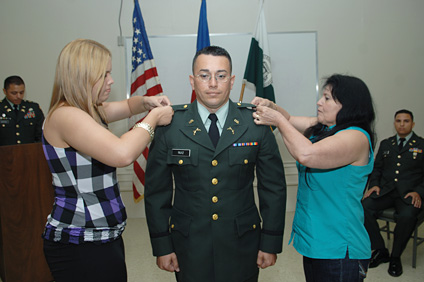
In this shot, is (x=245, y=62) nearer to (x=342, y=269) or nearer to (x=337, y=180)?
(x=337, y=180)

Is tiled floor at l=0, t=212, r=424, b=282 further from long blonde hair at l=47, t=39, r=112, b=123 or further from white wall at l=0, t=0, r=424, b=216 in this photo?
long blonde hair at l=47, t=39, r=112, b=123

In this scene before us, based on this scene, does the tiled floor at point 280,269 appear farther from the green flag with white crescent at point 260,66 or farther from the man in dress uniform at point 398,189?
the green flag with white crescent at point 260,66

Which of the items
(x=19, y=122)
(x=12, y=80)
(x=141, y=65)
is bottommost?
(x=19, y=122)

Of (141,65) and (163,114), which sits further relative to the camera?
(141,65)

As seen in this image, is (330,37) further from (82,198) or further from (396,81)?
(82,198)

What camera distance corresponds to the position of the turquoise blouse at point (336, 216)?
1.51 metres

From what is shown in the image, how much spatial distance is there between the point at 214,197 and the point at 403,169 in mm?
3031

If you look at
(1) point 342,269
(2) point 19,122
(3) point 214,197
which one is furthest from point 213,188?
(2) point 19,122

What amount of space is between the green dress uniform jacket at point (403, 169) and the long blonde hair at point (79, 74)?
329 centimetres

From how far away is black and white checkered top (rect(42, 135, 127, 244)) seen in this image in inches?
52.2

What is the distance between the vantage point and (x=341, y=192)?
1.53 metres

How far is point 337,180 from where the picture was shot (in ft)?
5.06

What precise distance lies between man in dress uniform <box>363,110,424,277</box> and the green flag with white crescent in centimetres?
155

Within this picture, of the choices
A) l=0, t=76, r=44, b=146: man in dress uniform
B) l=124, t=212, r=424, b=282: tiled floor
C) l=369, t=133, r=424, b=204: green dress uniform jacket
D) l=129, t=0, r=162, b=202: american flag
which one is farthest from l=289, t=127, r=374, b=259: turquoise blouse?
l=0, t=76, r=44, b=146: man in dress uniform
